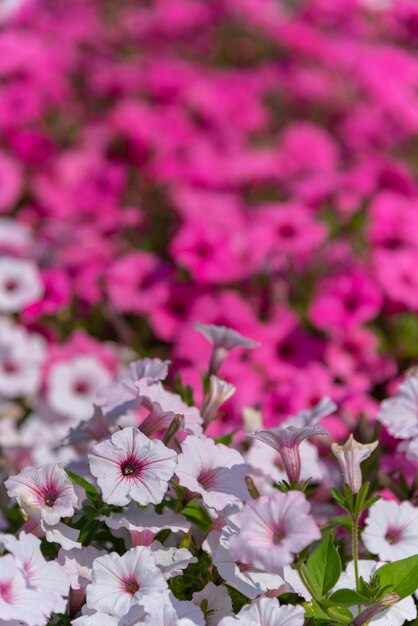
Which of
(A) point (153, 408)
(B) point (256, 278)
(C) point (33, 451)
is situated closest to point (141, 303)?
(B) point (256, 278)

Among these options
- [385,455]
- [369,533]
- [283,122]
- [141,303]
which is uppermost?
[369,533]

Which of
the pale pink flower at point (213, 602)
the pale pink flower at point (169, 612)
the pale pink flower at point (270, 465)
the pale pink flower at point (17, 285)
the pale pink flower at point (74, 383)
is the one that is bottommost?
the pale pink flower at point (74, 383)

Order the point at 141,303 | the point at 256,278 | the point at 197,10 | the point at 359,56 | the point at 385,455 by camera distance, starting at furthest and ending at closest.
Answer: the point at 197,10 → the point at 359,56 → the point at 256,278 → the point at 141,303 → the point at 385,455

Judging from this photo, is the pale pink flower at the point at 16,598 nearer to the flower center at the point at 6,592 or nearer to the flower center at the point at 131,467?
the flower center at the point at 6,592

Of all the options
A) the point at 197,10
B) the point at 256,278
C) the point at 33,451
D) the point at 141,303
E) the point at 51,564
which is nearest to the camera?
the point at 51,564

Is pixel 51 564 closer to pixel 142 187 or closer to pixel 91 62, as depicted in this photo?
pixel 142 187

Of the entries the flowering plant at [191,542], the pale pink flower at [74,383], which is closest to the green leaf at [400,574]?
the flowering plant at [191,542]

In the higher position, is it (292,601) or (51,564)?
(51,564)

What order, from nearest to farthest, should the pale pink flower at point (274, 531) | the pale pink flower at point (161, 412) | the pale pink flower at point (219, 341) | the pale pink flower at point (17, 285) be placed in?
the pale pink flower at point (274, 531), the pale pink flower at point (161, 412), the pale pink flower at point (219, 341), the pale pink flower at point (17, 285)

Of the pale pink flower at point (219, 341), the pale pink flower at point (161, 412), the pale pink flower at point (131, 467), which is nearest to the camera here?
the pale pink flower at point (131, 467)
